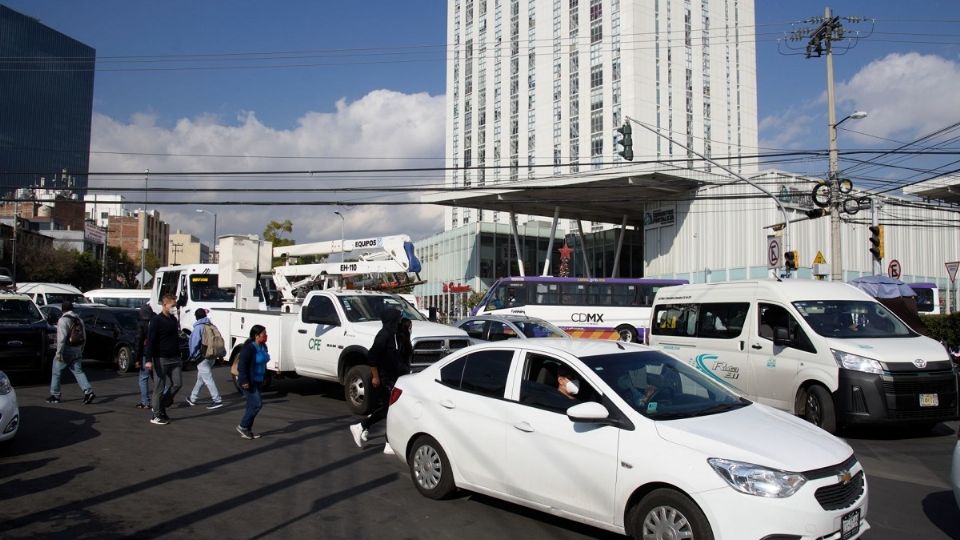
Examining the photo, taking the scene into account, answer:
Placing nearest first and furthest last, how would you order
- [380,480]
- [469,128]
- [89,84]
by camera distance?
1. [380,480]
2. [469,128]
3. [89,84]

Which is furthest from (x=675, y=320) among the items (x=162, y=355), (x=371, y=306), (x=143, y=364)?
(x=143, y=364)

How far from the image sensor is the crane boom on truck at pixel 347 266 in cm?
1839

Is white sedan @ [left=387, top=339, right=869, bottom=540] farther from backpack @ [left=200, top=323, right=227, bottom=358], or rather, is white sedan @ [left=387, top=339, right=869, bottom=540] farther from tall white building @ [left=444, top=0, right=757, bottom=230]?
tall white building @ [left=444, top=0, right=757, bottom=230]

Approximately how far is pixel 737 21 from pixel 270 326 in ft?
223

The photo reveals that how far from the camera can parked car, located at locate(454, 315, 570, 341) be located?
15.7m

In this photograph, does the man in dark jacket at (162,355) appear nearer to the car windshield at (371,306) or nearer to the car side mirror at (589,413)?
the car windshield at (371,306)

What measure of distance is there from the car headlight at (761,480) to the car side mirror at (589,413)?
0.90 meters

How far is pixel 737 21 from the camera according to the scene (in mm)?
68125

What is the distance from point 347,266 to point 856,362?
43.1ft

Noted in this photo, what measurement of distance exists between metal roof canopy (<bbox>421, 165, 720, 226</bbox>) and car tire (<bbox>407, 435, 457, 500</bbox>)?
29385 mm

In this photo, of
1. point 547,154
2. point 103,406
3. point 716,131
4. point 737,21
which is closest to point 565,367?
point 103,406

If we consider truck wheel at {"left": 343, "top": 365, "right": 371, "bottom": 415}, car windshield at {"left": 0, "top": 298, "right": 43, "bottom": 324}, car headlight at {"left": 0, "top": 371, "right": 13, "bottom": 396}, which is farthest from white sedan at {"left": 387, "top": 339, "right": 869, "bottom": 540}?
car windshield at {"left": 0, "top": 298, "right": 43, "bottom": 324}

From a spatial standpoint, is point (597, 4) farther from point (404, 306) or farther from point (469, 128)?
point (404, 306)

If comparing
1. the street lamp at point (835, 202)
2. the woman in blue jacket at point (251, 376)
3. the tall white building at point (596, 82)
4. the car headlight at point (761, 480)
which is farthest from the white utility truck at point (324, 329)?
the tall white building at point (596, 82)
